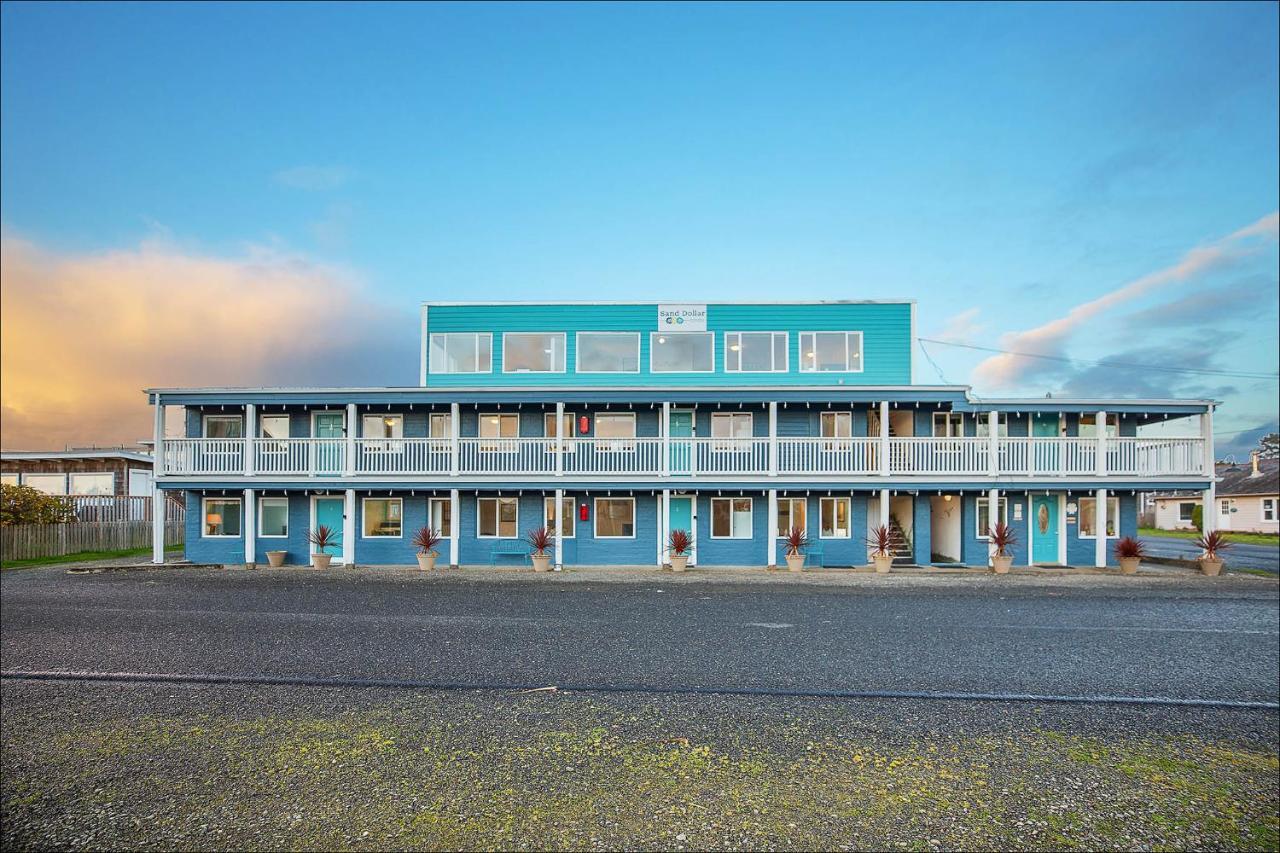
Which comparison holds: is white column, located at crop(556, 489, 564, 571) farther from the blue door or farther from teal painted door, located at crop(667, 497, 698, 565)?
the blue door

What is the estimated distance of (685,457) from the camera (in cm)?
2186

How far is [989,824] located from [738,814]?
5.97 ft

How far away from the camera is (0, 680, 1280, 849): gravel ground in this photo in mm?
4641

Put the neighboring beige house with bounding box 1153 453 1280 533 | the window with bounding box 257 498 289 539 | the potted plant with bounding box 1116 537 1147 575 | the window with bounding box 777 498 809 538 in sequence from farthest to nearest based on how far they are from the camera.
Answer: the neighboring beige house with bounding box 1153 453 1280 533, the window with bounding box 257 498 289 539, the window with bounding box 777 498 809 538, the potted plant with bounding box 1116 537 1147 575

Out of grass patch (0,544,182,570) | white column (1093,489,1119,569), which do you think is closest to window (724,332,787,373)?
white column (1093,489,1119,569)

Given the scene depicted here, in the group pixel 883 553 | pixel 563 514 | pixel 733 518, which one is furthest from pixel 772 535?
pixel 563 514

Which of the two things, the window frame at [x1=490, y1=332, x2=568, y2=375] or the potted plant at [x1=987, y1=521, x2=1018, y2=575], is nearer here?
the potted plant at [x1=987, y1=521, x2=1018, y2=575]

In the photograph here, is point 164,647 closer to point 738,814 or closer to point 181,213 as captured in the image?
point 738,814

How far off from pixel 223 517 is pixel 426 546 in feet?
25.4

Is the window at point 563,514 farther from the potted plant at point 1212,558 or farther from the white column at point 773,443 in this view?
the potted plant at point 1212,558

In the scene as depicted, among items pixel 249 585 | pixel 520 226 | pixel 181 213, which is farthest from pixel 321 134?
pixel 249 585

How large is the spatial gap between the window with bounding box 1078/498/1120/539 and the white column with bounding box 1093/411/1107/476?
5.68ft

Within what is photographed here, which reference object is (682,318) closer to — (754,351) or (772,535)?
(754,351)

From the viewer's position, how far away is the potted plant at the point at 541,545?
2097cm
